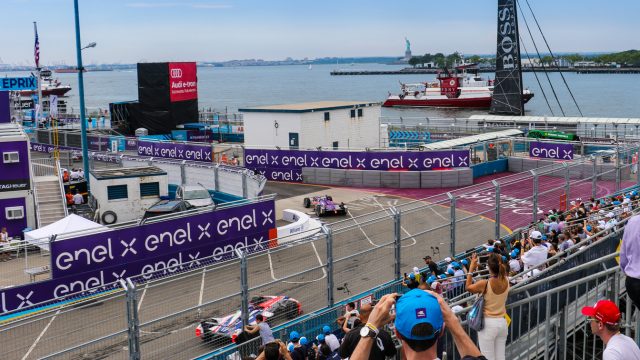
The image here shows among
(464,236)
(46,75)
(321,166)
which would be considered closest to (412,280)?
(464,236)

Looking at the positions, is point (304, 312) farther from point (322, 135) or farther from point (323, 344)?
point (322, 135)

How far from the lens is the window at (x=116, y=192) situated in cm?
2850

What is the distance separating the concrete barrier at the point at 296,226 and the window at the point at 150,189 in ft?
18.6

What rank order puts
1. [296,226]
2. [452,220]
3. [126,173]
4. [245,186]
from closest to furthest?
[452,220] → [296,226] → [245,186] → [126,173]

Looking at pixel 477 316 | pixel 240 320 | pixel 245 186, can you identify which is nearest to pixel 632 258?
pixel 477 316

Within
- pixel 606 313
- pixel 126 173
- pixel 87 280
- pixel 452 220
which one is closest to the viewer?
pixel 606 313

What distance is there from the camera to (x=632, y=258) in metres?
6.74

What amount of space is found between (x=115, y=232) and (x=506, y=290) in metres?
12.1

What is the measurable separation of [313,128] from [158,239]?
2504 cm

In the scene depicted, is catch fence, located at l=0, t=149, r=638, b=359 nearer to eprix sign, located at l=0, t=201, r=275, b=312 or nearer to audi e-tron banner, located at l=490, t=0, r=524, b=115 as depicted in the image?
eprix sign, located at l=0, t=201, r=275, b=312

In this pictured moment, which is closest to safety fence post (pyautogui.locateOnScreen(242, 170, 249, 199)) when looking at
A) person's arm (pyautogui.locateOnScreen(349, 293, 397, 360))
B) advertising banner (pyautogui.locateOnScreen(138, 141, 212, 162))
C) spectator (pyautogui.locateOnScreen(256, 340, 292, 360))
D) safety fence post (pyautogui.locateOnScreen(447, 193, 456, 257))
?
safety fence post (pyautogui.locateOnScreen(447, 193, 456, 257))

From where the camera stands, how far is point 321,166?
37469 mm

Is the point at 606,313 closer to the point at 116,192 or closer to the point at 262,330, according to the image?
the point at 262,330

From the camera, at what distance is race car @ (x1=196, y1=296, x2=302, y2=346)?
43.2 feet
